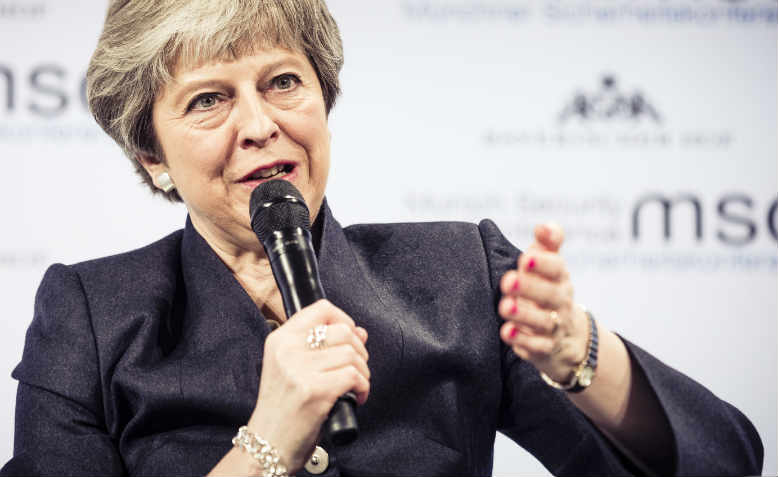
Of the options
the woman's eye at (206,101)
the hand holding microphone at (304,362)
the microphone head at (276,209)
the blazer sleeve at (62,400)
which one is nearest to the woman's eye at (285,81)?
the woman's eye at (206,101)

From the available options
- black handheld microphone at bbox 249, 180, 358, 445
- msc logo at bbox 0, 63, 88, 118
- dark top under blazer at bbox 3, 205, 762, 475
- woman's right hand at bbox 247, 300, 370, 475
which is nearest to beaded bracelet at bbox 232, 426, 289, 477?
woman's right hand at bbox 247, 300, 370, 475

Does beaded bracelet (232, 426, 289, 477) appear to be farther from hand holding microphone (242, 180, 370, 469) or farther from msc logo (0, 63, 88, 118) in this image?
msc logo (0, 63, 88, 118)

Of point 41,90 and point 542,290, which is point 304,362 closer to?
point 542,290

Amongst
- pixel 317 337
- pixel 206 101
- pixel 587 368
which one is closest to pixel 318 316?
pixel 317 337

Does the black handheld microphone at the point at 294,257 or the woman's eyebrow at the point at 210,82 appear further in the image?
the woman's eyebrow at the point at 210,82

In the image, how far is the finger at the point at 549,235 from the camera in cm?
107

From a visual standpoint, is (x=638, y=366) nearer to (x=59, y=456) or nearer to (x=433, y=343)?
(x=433, y=343)

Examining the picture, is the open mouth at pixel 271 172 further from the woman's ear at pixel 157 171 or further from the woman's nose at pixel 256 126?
the woman's ear at pixel 157 171

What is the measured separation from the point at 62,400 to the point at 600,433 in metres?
A: 0.90

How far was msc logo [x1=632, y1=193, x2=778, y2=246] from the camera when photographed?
107 inches

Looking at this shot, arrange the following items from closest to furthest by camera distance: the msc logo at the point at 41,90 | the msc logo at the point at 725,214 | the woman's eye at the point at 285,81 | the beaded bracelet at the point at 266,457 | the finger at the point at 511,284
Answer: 1. the finger at the point at 511,284
2. the beaded bracelet at the point at 266,457
3. the woman's eye at the point at 285,81
4. the msc logo at the point at 41,90
5. the msc logo at the point at 725,214

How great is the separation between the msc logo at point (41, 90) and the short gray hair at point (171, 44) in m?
0.96

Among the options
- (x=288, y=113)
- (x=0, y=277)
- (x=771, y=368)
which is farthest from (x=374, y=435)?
(x=771, y=368)

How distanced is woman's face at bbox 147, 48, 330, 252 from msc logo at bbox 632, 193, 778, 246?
1.45 metres
